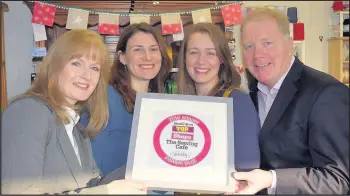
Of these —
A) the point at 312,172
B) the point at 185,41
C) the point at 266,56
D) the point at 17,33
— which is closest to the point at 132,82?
the point at 185,41

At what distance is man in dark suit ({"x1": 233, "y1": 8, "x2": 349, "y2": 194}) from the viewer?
4.09 ft

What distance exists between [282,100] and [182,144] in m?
0.40

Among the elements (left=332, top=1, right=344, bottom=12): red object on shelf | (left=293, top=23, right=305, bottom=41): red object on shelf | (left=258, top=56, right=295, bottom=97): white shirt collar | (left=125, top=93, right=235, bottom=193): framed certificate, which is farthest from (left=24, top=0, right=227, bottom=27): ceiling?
(left=125, top=93, right=235, bottom=193): framed certificate

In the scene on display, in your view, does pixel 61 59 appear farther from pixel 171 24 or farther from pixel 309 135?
pixel 171 24

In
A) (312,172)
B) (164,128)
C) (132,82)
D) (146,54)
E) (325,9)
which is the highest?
(325,9)

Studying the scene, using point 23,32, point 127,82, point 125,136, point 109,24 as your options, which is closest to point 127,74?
point 127,82

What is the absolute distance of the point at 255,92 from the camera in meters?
1.67

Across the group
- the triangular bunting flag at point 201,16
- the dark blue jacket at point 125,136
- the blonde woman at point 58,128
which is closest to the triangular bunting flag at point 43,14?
the triangular bunting flag at point 201,16

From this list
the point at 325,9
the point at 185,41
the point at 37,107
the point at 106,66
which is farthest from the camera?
the point at 325,9

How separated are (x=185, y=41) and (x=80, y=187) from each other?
753 mm

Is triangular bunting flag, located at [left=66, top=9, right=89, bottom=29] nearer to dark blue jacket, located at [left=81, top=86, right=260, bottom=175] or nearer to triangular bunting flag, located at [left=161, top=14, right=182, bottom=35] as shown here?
triangular bunting flag, located at [left=161, top=14, right=182, bottom=35]

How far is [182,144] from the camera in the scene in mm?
1283

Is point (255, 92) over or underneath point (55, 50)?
underneath

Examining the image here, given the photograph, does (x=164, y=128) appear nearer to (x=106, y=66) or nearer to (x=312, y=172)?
(x=106, y=66)
